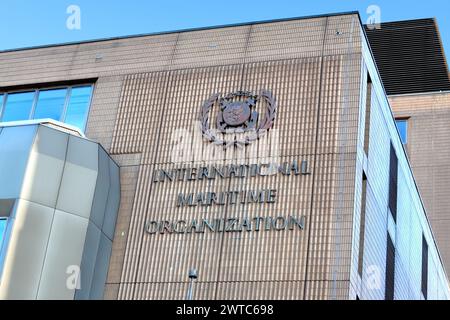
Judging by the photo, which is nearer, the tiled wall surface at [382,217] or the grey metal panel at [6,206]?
the grey metal panel at [6,206]

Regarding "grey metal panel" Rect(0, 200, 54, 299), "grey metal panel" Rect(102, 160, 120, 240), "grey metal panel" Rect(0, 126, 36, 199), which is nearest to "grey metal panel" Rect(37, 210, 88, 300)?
"grey metal panel" Rect(0, 200, 54, 299)

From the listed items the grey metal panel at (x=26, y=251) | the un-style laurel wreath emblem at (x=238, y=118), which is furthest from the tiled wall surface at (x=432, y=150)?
the grey metal panel at (x=26, y=251)

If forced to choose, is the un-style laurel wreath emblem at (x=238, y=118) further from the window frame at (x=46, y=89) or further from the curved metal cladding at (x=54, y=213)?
the window frame at (x=46, y=89)

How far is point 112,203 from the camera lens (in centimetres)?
2856

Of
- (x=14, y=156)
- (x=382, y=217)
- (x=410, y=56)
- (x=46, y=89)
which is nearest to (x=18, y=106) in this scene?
(x=46, y=89)

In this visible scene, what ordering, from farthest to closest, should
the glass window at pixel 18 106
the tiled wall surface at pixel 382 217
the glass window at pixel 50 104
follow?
the glass window at pixel 18 106
the glass window at pixel 50 104
the tiled wall surface at pixel 382 217

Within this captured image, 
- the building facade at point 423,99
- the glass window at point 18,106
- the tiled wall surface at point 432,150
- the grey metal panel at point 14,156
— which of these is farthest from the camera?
the building facade at point 423,99

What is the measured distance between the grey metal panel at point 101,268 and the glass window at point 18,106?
6.94 meters

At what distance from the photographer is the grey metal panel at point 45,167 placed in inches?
1048

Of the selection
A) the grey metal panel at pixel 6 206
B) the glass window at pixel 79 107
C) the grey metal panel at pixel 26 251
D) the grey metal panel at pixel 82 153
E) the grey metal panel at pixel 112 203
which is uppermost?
the glass window at pixel 79 107

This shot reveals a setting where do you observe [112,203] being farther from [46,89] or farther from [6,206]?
[46,89]
